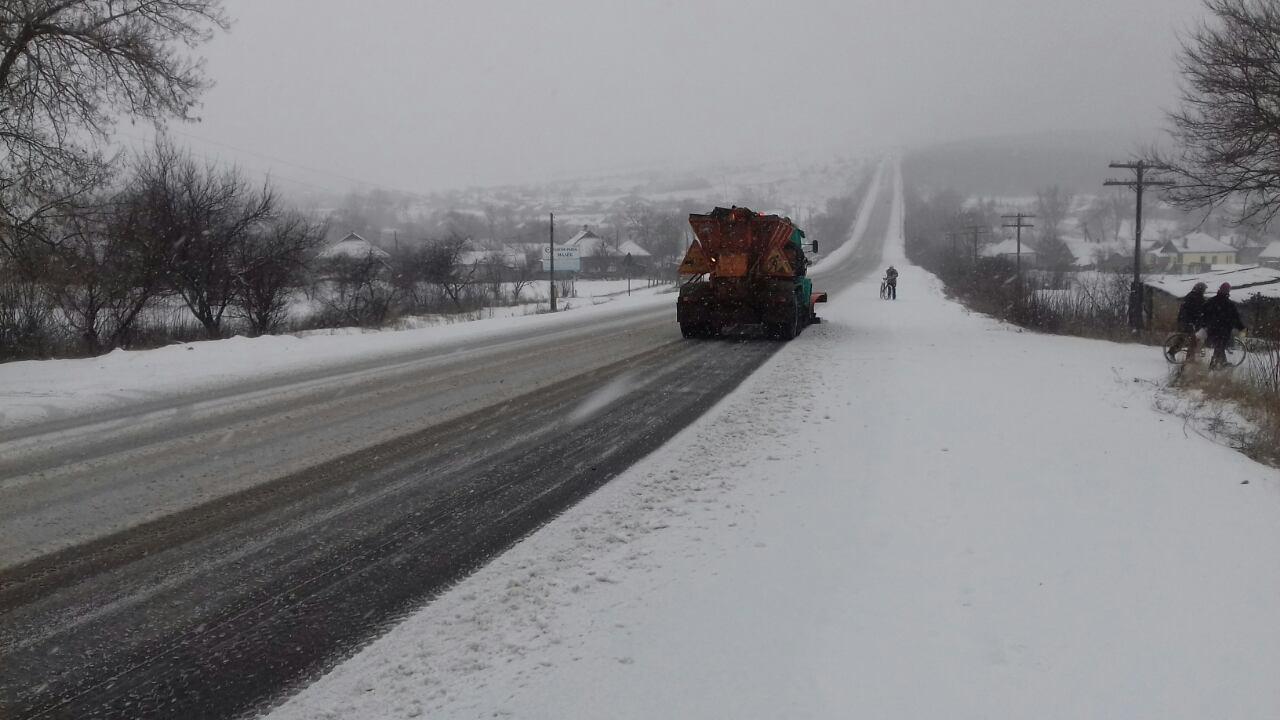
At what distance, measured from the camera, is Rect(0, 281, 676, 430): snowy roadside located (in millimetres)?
7883

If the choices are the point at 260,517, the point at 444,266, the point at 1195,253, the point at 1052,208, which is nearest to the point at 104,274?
the point at 260,517

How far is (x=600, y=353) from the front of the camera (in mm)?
12594

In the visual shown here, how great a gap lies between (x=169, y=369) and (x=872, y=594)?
10.2 m

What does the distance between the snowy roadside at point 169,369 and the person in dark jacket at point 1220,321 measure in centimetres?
1328

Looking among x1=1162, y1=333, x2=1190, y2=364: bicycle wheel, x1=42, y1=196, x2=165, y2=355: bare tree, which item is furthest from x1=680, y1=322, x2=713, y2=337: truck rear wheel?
x1=42, y1=196, x2=165, y2=355: bare tree

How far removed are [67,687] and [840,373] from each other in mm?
9142

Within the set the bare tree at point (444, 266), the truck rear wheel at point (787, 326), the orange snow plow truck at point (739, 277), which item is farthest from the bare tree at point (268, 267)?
the bare tree at point (444, 266)

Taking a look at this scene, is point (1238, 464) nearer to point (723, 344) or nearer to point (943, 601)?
point (943, 601)

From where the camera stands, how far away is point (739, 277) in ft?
49.2

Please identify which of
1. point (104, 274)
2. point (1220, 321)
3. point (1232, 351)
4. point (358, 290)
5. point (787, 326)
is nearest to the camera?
A: point (1220, 321)

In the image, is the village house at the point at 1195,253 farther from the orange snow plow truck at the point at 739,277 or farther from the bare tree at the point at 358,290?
the orange snow plow truck at the point at 739,277

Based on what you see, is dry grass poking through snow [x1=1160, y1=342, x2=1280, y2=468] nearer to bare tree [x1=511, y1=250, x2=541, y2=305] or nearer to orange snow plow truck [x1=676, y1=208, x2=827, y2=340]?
orange snow plow truck [x1=676, y1=208, x2=827, y2=340]

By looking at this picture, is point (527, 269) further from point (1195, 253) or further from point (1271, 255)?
point (1195, 253)

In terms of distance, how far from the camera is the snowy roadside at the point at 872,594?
2723mm
